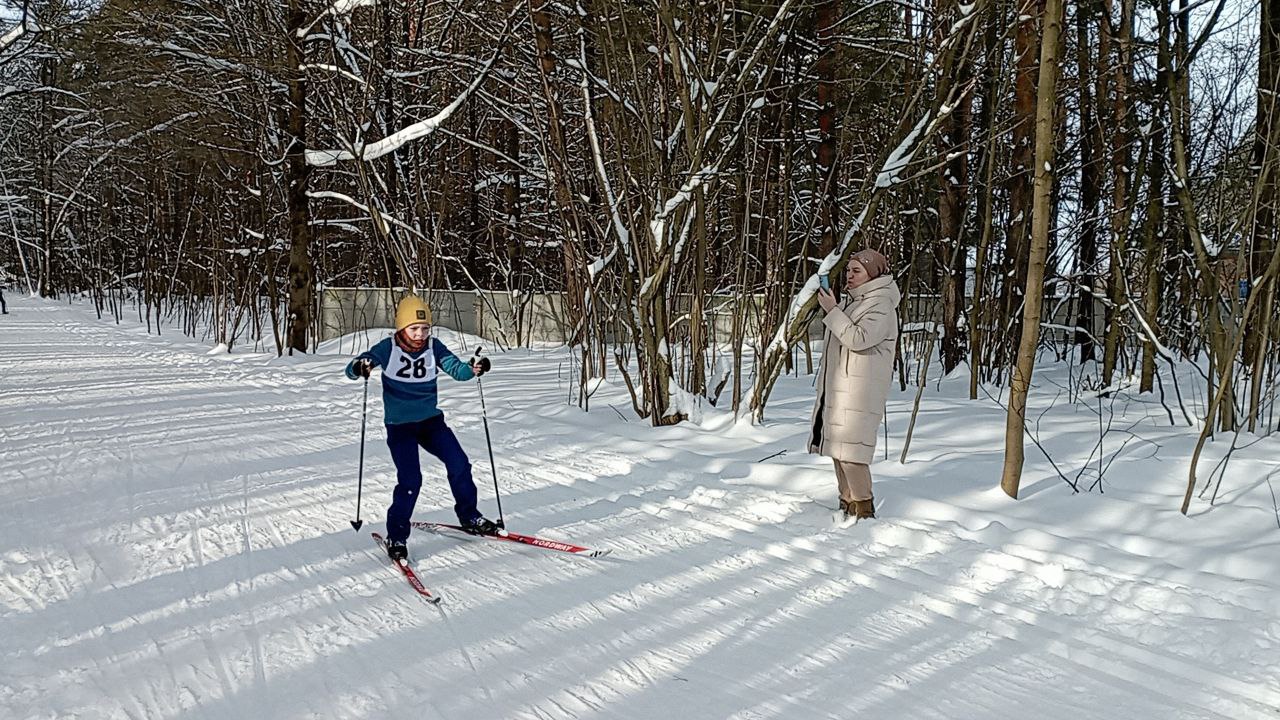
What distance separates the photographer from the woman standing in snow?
536 centimetres

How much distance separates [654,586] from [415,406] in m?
1.73

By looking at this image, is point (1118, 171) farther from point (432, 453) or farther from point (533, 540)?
point (432, 453)

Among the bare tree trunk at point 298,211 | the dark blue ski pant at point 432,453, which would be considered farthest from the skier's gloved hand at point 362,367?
the bare tree trunk at point 298,211

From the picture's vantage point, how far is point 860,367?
17.8 feet

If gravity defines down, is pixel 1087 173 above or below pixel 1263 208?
above

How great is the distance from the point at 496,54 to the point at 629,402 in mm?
4278

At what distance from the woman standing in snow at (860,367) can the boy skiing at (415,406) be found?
78.5 inches

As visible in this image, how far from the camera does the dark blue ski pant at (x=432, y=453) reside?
16.9ft

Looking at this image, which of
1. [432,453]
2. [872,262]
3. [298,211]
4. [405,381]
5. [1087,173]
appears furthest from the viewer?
[298,211]

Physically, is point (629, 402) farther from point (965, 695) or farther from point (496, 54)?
point (965, 695)

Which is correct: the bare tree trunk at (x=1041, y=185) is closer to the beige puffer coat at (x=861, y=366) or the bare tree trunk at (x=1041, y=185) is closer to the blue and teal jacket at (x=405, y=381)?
the beige puffer coat at (x=861, y=366)

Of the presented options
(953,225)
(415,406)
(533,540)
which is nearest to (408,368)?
(415,406)

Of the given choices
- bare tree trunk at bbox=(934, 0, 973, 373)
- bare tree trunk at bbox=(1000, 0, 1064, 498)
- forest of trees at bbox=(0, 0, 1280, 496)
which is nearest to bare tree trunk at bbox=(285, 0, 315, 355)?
forest of trees at bbox=(0, 0, 1280, 496)

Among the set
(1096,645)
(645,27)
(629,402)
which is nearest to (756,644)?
(1096,645)
